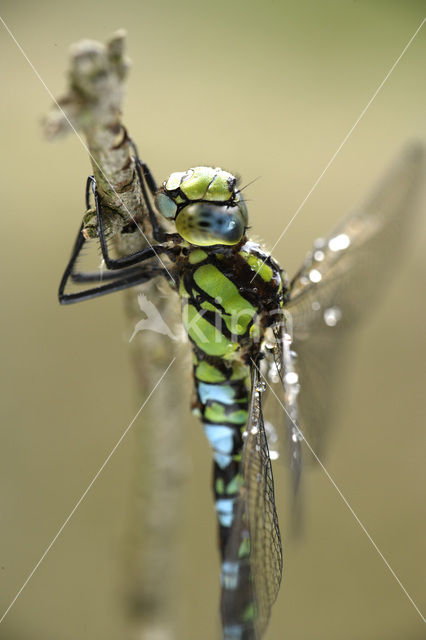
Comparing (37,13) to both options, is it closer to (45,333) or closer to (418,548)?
(45,333)

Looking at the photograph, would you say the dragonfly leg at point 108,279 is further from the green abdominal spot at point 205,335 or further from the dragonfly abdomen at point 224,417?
the dragonfly abdomen at point 224,417

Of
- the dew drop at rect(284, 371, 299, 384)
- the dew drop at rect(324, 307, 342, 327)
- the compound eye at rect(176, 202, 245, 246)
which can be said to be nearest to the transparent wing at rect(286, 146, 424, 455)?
the dew drop at rect(324, 307, 342, 327)

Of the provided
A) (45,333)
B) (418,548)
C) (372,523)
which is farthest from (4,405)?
(418,548)

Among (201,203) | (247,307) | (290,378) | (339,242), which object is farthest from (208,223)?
(339,242)

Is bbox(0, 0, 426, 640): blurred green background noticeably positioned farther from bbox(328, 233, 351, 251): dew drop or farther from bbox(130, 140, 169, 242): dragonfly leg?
bbox(130, 140, 169, 242): dragonfly leg

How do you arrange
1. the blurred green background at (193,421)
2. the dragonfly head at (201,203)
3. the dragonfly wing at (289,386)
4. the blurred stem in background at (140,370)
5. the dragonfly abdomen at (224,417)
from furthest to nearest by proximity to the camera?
the blurred green background at (193,421) → the dragonfly abdomen at (224,417) → the dragonfly wing at (289,386) → the dragonfly head at (201,203) → the blurred stem in background at (140,370)

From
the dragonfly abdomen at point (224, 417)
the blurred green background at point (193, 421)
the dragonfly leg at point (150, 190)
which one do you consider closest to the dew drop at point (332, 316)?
the dragonfly abdomen at point (224, 417)
